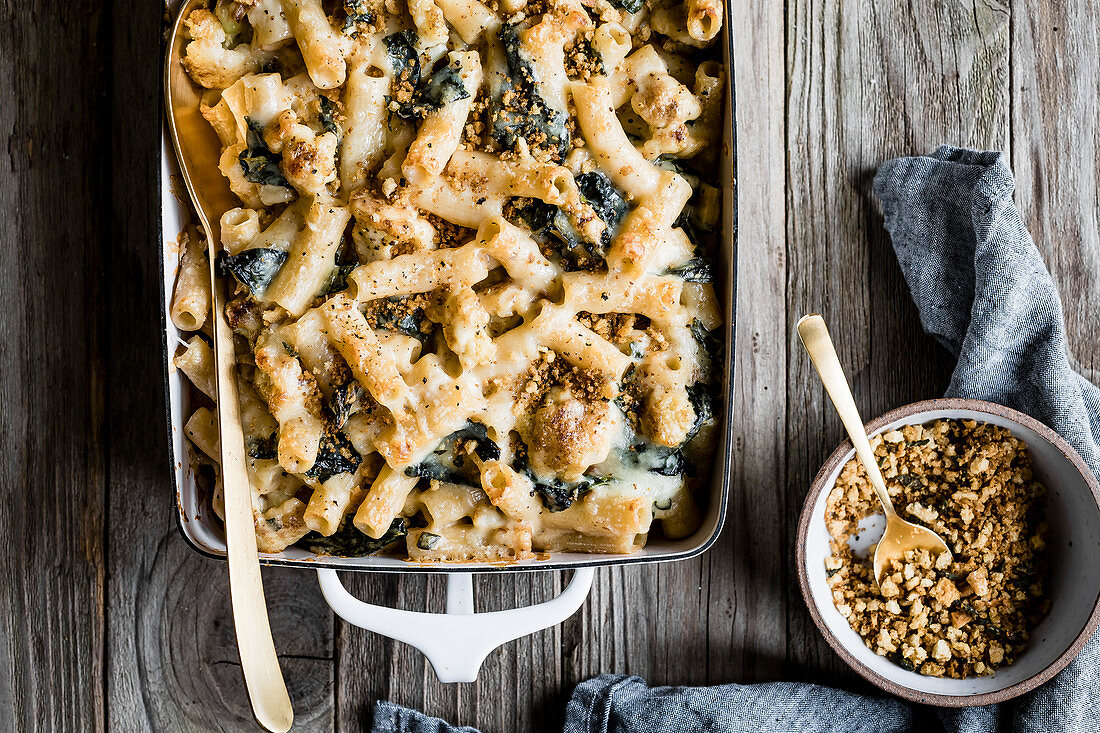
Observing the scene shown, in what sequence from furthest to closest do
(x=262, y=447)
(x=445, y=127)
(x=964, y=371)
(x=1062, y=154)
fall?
(x=1062, y=154) → (x=964, y=371) → (x=262, y=447) → (x=445, y=127)

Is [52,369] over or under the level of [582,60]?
under

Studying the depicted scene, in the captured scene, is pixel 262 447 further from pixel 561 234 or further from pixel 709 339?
pixel 709 339

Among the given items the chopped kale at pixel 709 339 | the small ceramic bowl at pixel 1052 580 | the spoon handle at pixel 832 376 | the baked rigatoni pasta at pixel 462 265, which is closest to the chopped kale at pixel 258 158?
the baked rigatoni pasta at pixel 462 265

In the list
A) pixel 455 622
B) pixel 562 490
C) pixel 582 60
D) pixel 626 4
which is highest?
pixel 626 4

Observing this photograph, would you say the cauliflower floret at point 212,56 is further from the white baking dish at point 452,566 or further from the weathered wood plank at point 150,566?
the weathered wood plank at point 150,566

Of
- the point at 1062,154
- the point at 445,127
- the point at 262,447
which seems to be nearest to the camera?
the point at 445,127

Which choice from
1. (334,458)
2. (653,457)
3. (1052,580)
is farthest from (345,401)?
(1052,580)

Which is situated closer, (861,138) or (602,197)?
(602,197)

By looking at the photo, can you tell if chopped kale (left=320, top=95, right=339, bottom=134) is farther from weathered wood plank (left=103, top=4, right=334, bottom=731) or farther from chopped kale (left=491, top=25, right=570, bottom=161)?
weathered wood plank (left=103, top=4, right=334, bottom=731)
